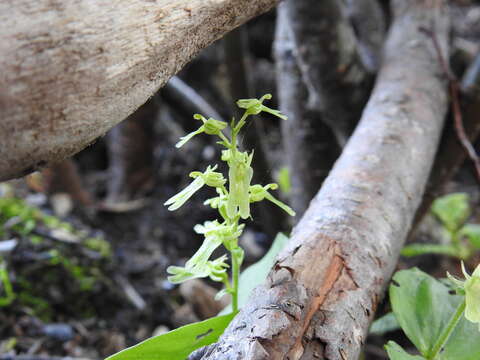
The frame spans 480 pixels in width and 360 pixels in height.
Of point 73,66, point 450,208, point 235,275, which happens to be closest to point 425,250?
point 450,208

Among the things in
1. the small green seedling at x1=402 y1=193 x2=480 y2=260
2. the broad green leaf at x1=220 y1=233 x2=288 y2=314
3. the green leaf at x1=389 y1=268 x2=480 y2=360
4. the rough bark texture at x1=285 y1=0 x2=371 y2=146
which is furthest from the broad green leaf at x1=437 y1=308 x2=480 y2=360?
the small green seedling at x1=402 y1=193 x2=480 y2=260

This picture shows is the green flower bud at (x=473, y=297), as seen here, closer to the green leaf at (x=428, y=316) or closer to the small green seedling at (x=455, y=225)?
the green leaf at (x=428, y=316)

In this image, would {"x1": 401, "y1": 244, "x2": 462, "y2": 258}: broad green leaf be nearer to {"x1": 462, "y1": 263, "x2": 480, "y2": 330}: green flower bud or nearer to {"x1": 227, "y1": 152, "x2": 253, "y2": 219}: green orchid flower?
{"x1": 462, "y1": 263, "x2": 480, "y2": 330}: green flower bud

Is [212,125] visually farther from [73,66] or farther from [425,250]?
[425,250]

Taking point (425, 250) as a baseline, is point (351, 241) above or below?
above

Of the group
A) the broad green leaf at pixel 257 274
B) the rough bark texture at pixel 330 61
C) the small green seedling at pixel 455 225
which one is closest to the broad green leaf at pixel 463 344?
the broad green leaf at pixel 257 274
